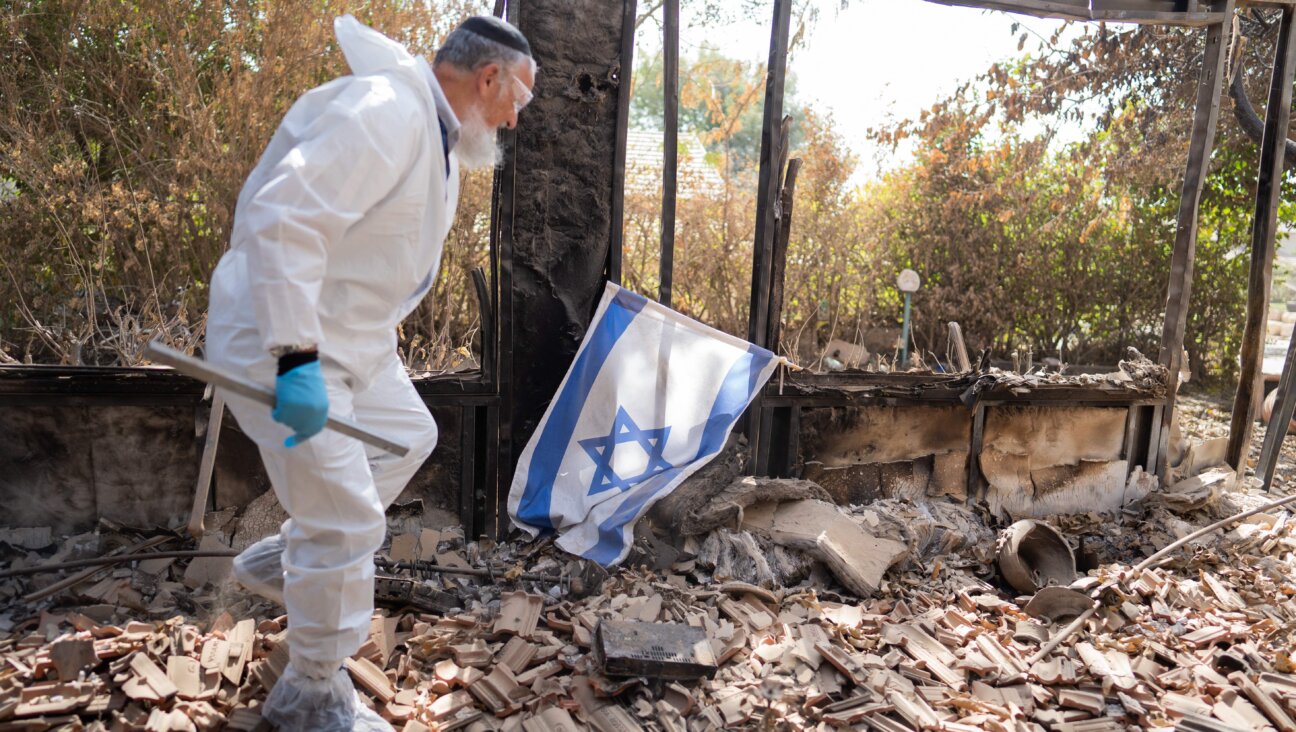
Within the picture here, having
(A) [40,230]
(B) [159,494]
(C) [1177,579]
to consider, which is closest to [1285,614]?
(C) [1177,579]

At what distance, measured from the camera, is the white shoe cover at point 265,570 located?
2895 millimetres

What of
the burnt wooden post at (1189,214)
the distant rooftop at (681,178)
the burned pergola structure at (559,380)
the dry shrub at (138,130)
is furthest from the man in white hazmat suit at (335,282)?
the distant rooftop at (681,178)

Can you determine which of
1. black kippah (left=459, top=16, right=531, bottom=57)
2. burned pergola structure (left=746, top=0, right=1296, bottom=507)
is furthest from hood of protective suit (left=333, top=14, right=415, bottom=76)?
burned pergola structure (left=746, top=0, right=1296, bottom=507)

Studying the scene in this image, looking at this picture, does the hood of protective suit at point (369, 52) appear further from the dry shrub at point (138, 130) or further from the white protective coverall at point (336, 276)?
the dry shrub at point (138, 130)

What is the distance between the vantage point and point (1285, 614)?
427cm

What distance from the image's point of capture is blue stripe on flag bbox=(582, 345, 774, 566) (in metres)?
3.96

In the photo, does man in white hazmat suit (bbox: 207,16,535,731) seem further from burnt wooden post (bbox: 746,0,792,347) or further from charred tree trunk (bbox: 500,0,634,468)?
burnt wooden post (bbox: 746,0,792,347)

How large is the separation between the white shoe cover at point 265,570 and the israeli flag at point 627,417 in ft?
4.47

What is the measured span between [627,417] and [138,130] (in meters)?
5.48

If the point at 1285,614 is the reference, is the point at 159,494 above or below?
above

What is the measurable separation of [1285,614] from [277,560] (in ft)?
14.4

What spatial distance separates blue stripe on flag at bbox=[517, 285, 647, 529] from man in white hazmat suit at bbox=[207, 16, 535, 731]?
1.43m

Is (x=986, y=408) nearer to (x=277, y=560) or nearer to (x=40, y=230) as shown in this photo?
(x=277, y=560)

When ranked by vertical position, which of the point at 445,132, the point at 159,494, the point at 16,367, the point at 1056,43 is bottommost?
the point at 159,494
